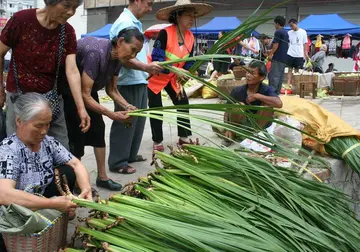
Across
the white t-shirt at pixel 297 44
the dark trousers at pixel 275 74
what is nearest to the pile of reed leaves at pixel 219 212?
Answer: the dark trousers at pixel 275 74

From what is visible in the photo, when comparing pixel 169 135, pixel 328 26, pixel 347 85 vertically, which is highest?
pixel 328 26

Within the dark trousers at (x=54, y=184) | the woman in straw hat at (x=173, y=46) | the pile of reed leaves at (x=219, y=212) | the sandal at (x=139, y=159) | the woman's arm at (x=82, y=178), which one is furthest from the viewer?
the sandal at (x=139, y=159)

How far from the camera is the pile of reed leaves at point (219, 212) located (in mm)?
1513

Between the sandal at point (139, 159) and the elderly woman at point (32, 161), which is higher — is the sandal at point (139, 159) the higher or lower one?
the lower one

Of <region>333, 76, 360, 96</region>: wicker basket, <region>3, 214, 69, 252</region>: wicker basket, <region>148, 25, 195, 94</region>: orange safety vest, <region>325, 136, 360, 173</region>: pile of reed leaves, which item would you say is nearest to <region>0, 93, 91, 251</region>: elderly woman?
<region>3, 214, 69, 252</region>: wicker basket

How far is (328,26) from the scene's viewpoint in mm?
14453

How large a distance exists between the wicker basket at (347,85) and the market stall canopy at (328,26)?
4747 millimetres

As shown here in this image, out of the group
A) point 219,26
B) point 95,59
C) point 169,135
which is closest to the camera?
point 95,59

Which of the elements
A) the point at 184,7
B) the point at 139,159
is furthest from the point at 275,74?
the point at 139,159

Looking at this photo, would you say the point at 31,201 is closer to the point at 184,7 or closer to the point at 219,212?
the point at 219,212

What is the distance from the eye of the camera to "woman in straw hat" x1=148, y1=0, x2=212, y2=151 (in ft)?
13.3

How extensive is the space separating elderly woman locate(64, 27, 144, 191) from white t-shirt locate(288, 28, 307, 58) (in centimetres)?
693

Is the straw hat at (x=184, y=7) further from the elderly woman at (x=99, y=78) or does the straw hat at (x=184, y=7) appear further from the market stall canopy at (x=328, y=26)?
the market stall canopy at (x=328, y=26)

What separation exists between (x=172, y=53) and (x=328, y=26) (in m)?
12.0
